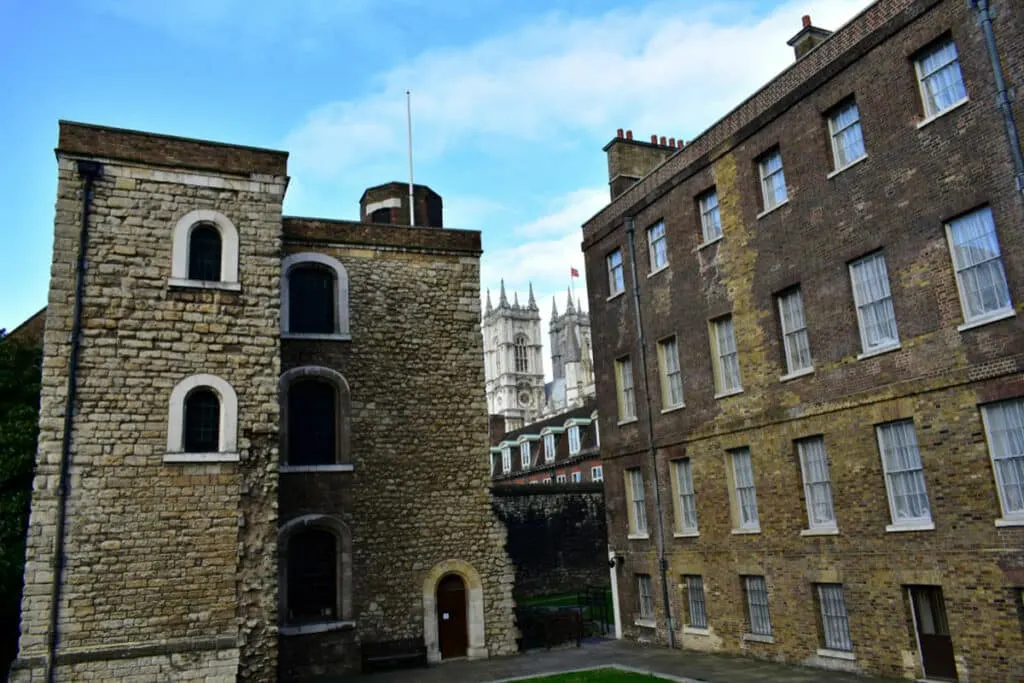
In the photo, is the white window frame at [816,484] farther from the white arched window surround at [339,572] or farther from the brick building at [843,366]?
the white arched window surround at [339,572]

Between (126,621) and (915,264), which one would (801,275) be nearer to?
(915,264)

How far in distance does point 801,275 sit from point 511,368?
129m

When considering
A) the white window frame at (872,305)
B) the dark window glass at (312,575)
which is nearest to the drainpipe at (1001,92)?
the white window frame at (872,305)

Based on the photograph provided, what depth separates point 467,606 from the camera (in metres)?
20.2

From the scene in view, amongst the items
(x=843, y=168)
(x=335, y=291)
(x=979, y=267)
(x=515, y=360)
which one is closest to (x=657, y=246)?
(x=843, y=168)

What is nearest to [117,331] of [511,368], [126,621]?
[126,621]

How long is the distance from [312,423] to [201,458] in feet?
17.5

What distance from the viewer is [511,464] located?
57.6 m

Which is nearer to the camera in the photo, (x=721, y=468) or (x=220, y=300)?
(x=220, y=300)

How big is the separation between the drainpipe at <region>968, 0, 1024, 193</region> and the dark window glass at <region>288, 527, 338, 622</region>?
16.0m

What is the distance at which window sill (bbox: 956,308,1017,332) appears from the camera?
40.4ft

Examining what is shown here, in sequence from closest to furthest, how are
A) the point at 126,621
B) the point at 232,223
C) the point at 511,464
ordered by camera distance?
the point at 126,621 → the point at 232,223 → the point at 511,464

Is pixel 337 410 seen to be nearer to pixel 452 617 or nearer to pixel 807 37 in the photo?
pixel 452 617

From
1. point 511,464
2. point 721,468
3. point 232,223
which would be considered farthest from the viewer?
point 511,464
